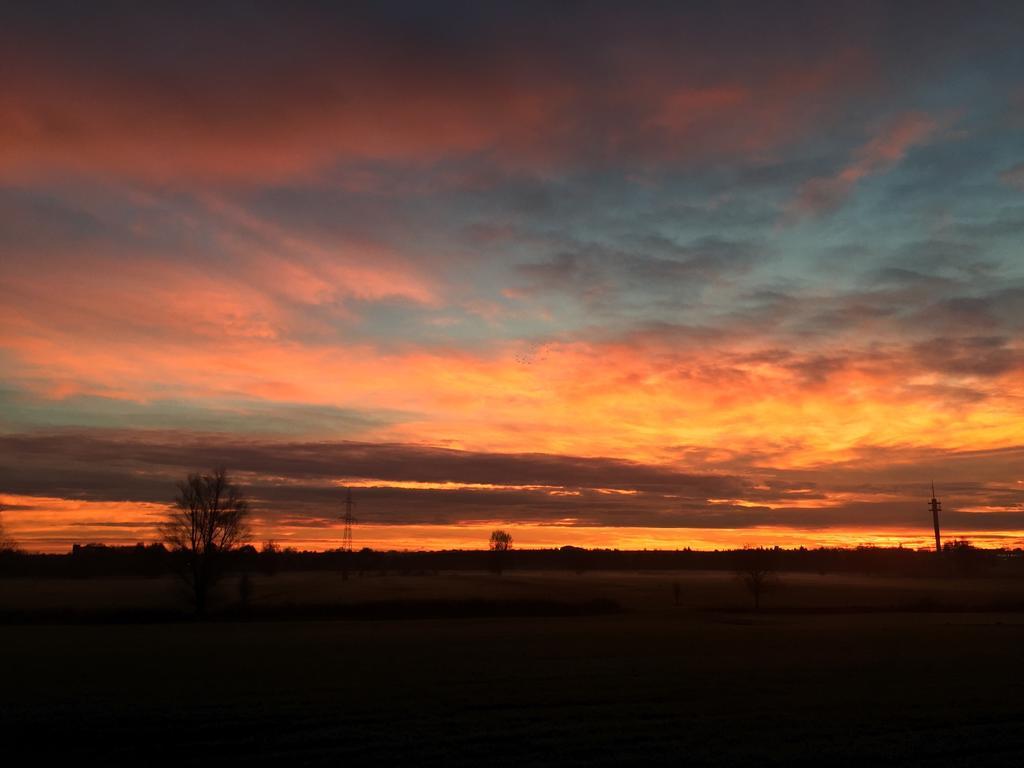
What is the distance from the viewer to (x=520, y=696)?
26750 millimetres

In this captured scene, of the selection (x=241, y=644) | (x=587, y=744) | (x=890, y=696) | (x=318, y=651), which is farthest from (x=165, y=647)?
(x=890, y=696)

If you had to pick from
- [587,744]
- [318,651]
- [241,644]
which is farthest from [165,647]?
[587,744]

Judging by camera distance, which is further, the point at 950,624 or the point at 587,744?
the point at 950,624

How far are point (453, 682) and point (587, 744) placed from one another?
11.6 meters

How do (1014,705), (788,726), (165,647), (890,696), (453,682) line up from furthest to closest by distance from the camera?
(165,647) → (453,682) → (890,696) → (1014,705) → (788,726)

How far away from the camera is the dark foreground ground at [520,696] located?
19.3 metres

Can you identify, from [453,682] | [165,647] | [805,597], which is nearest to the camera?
[453,682]

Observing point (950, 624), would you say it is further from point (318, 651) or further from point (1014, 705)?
point (318, 651)

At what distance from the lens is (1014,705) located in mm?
24906

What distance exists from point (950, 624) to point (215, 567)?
230 ft

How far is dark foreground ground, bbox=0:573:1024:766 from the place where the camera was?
1933 centimetres

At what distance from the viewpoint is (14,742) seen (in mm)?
20500

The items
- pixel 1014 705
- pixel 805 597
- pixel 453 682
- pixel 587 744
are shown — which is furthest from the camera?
pixel 805 597

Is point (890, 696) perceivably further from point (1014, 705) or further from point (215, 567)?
point (215, 567)
